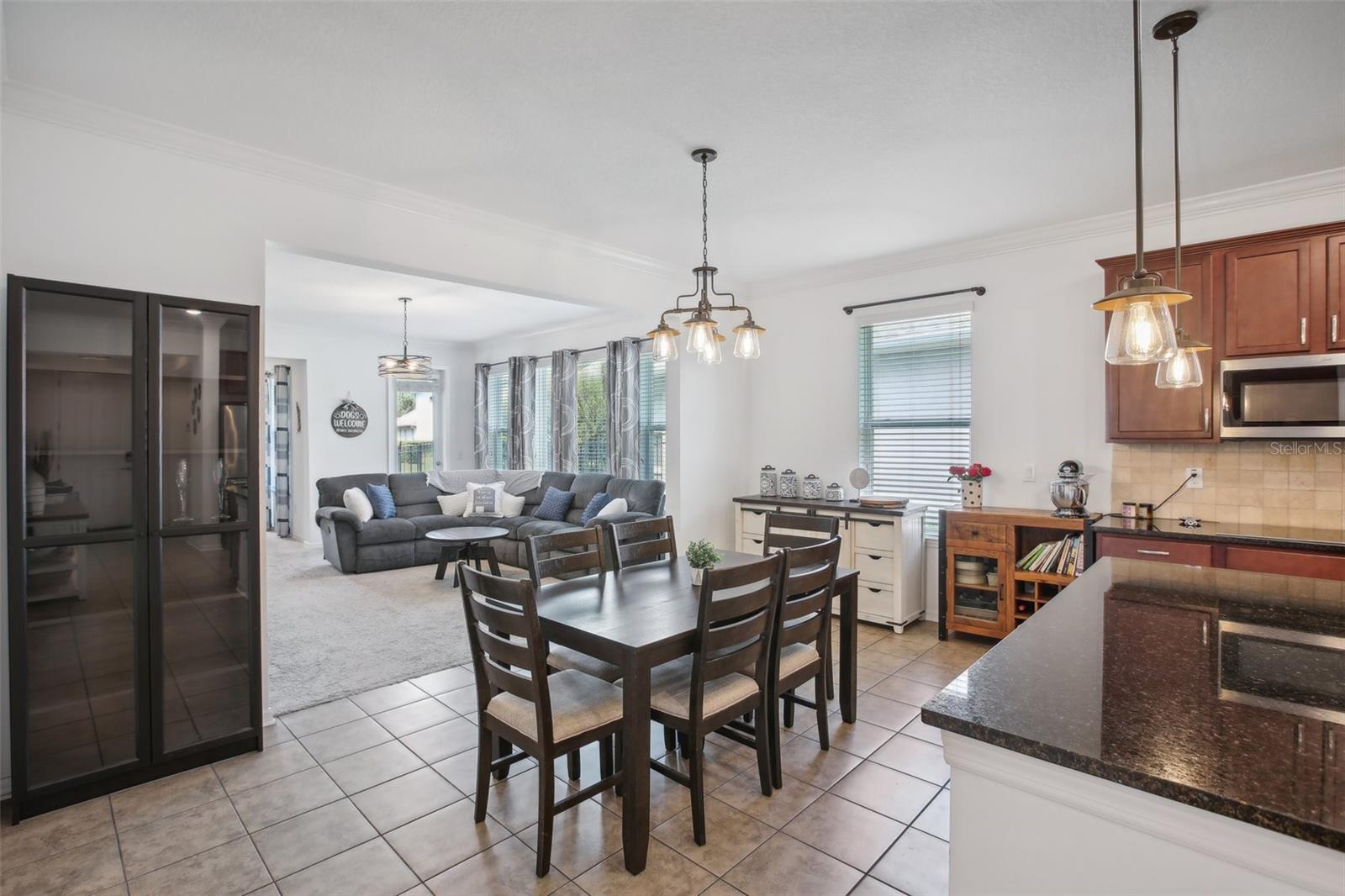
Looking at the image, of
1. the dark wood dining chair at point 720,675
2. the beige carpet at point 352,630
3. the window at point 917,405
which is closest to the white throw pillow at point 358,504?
the beige carpet at point 352,630

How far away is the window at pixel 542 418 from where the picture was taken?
855 cm

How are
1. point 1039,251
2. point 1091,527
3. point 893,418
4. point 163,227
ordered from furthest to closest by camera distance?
point 893,418 < point 1039,251 < point 1091,527 < point 163,227

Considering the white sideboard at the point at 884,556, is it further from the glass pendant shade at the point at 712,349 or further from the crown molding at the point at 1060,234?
the crown molding at the point at 1060,234

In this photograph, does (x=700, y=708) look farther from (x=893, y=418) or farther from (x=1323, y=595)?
(x=893, y=418)

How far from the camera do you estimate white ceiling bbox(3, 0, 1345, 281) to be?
6.95 ft

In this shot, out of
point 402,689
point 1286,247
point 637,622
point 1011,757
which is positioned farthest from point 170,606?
point 1286,247

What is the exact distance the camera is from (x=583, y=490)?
287 inches

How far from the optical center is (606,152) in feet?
10.1

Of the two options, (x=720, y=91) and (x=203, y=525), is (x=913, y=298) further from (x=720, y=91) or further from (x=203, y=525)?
(x=203, y=525)

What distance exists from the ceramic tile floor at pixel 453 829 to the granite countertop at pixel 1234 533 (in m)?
1.66

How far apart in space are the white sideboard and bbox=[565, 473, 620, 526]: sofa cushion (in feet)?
9.03

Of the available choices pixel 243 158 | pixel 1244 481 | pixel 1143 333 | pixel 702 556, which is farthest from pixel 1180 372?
pixel 243 158

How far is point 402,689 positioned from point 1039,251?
15.8 feet

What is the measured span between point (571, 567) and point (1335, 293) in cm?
398
